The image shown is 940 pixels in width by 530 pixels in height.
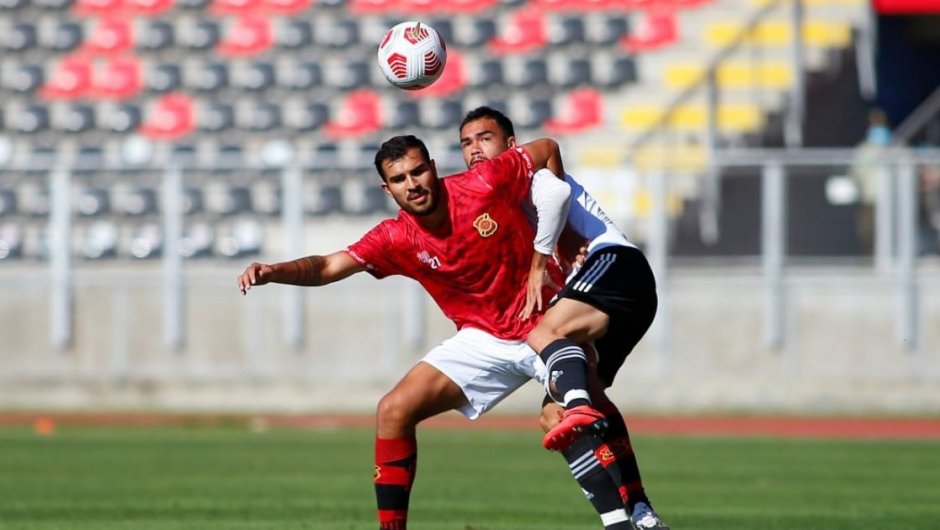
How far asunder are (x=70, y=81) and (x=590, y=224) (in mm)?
17509

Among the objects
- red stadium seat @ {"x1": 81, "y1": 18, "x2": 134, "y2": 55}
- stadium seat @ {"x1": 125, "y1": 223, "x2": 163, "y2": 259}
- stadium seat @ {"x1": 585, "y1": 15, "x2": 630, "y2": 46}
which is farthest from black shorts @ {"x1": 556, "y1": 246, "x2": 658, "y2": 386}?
red stadium seat @ {"x1": 81, "y1": 18, "x2": 134, "y2": 55}

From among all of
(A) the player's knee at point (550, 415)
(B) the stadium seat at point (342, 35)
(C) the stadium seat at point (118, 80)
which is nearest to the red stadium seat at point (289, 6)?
(B) the stadium seat at point (342, 35)

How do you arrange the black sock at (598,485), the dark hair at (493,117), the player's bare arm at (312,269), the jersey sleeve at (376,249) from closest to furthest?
1. the black sock at (598,485)
2. the player's bare arm at (312,269)
3. the jersey sleeve at (376,249)
4. the dark hair at (493,117)

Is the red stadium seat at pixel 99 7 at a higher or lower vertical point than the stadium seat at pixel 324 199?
higher

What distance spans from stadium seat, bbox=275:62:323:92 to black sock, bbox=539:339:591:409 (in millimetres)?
16906

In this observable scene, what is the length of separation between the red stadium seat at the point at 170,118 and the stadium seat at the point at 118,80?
519 mm

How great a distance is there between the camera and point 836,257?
20.2 metres

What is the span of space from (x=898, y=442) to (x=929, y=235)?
3781 millimetres

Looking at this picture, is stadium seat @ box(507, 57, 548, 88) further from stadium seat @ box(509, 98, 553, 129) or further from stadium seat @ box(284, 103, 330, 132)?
stadium seat @ box(284, 103, 330, 132)

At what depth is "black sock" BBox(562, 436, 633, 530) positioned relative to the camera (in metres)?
8.02

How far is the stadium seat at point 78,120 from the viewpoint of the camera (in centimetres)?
2475

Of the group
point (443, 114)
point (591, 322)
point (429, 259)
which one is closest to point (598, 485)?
point (591, 322)

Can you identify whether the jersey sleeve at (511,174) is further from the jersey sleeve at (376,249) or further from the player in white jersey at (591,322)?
the jersey sleeve at (376,249)

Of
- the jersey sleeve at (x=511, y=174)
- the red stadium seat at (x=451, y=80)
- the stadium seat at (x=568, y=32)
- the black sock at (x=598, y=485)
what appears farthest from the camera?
the stadium seat at (x=568, y=32)
